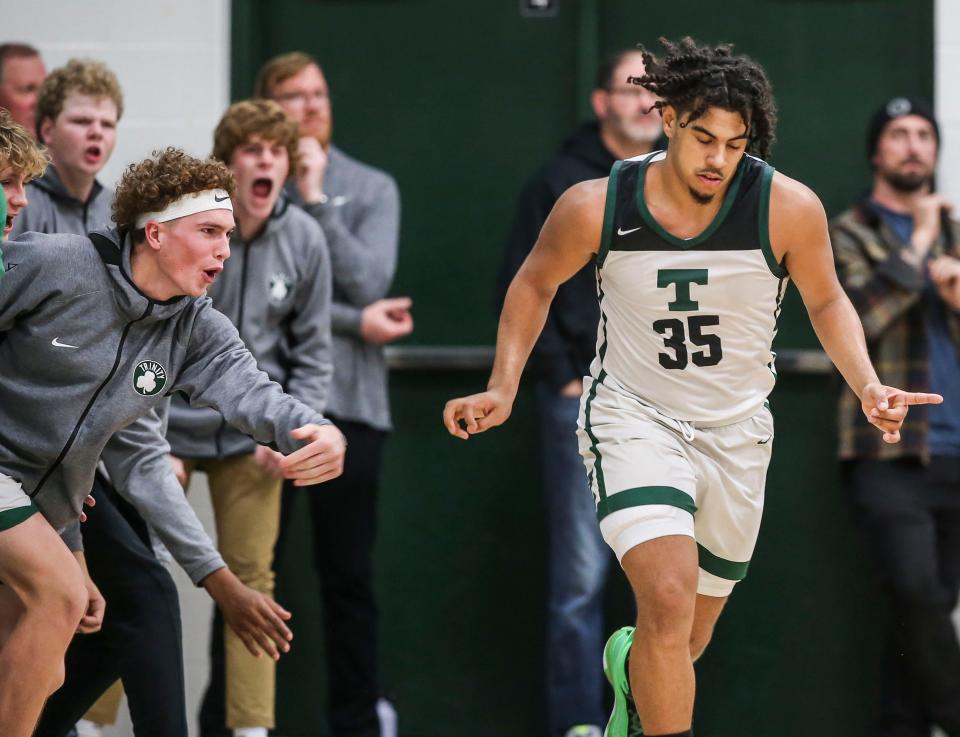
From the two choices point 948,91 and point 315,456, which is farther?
point 948,91

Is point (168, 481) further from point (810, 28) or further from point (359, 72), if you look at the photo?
point (810, 28)

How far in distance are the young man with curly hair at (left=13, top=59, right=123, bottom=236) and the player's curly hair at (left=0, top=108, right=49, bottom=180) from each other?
0.86 meters

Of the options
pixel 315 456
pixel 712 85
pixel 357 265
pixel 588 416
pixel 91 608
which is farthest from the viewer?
pixel 357 265

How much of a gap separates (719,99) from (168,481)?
1899 millimetres

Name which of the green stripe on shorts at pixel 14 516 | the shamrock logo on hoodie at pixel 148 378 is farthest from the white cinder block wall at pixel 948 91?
the green stripe on shorts at pixel 14 516

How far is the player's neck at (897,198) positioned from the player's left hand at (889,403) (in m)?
2.02

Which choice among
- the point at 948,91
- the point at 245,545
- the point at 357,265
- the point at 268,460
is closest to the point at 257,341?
the point at 268,460

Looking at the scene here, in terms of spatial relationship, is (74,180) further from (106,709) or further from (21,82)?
(106,709)

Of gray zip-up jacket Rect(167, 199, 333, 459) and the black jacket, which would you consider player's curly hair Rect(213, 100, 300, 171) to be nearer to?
gray zip-up jacket Rect(167, 199, 333, 459)

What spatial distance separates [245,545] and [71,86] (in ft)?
5.35

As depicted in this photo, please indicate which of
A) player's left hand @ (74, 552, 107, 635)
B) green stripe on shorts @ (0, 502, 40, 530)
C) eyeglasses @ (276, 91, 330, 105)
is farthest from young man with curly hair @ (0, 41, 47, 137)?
green stripe on shorts @ (0, 502, 40, 530)

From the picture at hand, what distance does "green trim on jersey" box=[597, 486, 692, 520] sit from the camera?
456cm

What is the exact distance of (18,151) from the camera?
14.8 feet

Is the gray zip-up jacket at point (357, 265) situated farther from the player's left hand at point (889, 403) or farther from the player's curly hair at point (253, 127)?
the player's left hand at point (889, 403)
